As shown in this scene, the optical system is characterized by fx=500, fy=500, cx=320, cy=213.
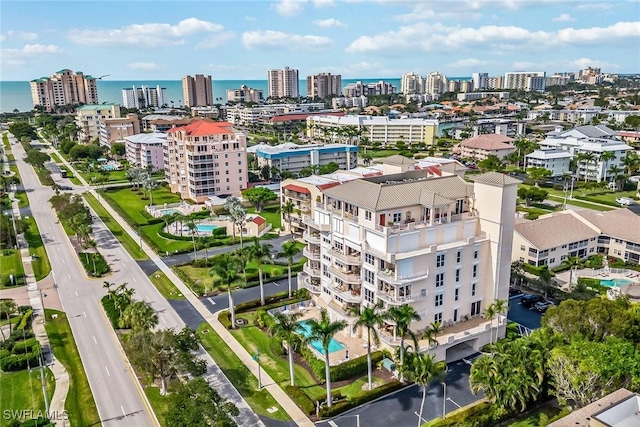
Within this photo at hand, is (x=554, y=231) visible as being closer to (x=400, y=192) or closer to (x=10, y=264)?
(x=400, y=192)

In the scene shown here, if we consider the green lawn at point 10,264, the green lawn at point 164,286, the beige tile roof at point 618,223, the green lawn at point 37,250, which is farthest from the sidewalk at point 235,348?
the beige tile roof at point 618,223

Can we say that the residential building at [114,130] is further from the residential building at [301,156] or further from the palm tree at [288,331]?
the palm tree at [288,331]

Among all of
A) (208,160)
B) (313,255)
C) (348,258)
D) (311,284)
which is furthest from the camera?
(208,160)

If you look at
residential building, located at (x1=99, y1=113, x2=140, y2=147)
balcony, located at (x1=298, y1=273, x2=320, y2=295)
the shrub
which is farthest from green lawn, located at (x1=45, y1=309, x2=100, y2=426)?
residential building, located at (x1=99, y1=113, x2=140, y2=147)

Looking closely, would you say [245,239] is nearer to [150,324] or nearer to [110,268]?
[110,268]

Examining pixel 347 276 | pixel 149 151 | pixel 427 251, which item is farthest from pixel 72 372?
pixel 149 151

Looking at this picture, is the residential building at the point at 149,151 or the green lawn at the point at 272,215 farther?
the residential building at the point at 149,151

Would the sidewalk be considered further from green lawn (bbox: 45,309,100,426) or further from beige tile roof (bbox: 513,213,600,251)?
beige tile roof (bbox: 513,213,600,251)
